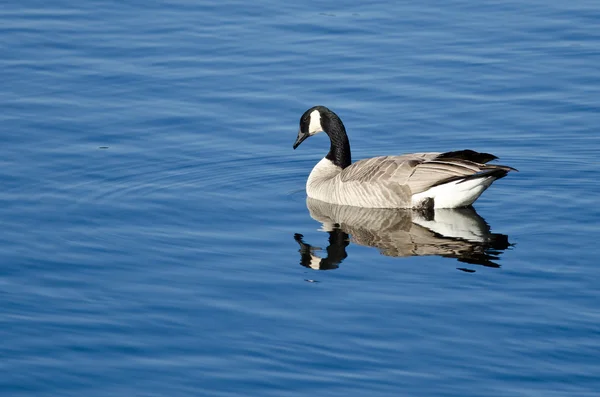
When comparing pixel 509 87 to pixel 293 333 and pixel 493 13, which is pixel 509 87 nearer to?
pixel 493 13

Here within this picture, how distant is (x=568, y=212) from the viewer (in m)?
13.7

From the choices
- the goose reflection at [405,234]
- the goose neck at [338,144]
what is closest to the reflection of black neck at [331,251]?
the goose reflection at [405,234]

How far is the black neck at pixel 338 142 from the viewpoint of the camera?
15.8m

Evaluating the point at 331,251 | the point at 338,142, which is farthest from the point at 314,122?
the point at 331,251

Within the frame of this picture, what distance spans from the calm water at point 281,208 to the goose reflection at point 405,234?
0.05 m

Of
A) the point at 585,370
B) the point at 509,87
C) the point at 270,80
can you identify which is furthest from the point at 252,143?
the point at 585,370

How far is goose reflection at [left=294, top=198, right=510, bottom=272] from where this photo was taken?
40.4 feet

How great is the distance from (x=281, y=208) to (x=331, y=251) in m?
2.03

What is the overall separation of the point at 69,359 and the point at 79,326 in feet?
2.46

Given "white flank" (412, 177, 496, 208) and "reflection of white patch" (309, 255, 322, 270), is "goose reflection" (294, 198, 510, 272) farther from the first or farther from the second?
"white flank" (412, 177, 496, 208)

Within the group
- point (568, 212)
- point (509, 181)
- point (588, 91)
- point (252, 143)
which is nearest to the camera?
point (568, 212)

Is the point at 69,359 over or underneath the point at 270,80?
underneath

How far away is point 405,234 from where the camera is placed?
1341cm

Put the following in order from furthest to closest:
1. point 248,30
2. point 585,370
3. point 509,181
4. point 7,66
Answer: point 248,30 < point 7,66 < point 509,181 < point 585,370
